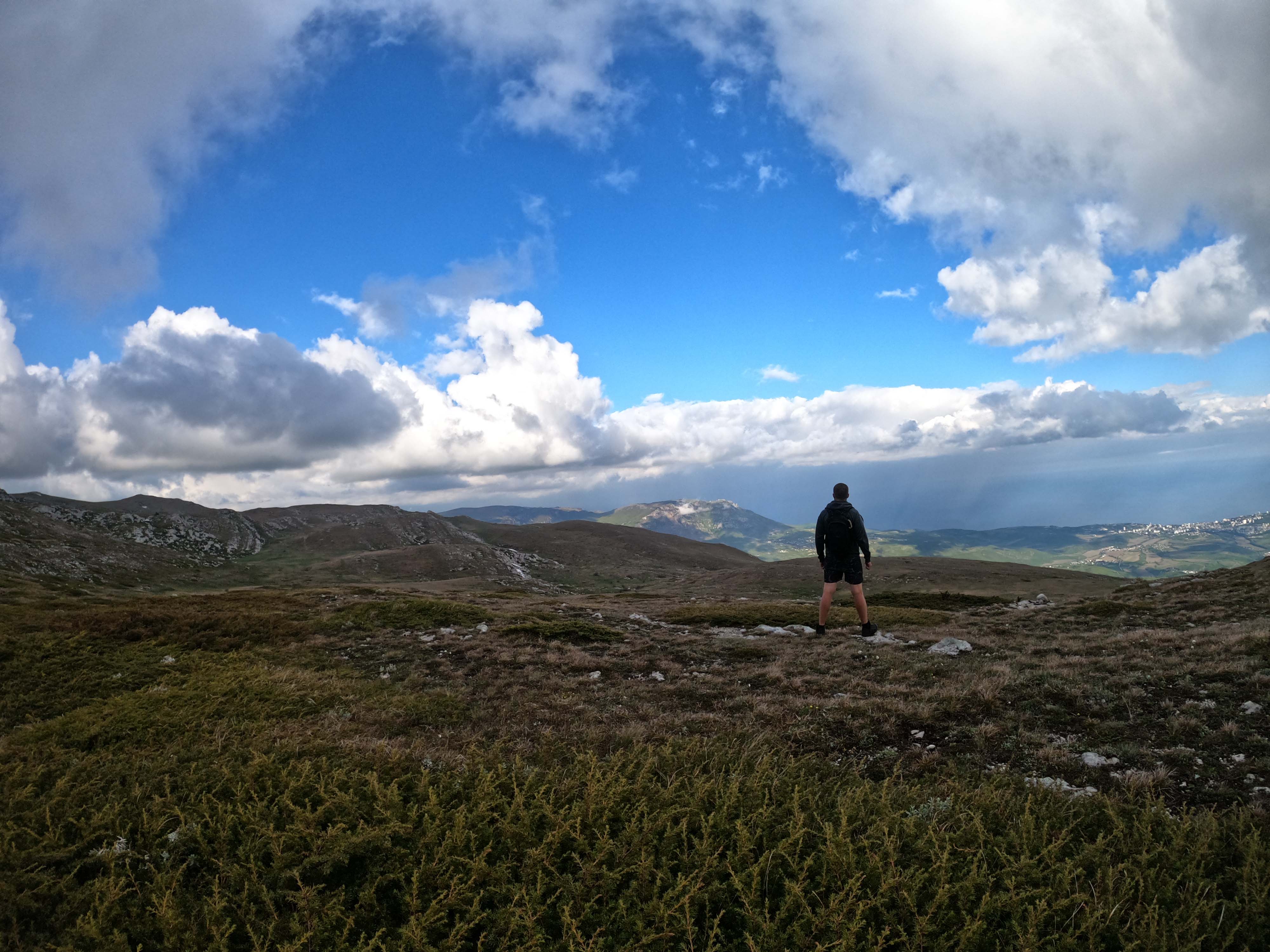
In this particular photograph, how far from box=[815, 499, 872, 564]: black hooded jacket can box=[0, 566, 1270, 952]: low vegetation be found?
4647 millimetres

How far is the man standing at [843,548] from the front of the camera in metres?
17.8

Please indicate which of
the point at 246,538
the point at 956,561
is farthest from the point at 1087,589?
the point at 246,538

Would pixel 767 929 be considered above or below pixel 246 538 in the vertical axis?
above

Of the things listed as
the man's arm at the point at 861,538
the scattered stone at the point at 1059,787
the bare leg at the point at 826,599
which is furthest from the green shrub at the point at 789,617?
the scattered stone at the point at 1059,787

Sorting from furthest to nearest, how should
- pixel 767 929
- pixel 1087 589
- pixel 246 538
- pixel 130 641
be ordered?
pixel 246 538 → pixel 1087 589 → pixel 130 641 → pixel 767 929

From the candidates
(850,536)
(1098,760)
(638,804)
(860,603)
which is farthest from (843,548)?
(638,804)

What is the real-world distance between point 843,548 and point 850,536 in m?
0.45

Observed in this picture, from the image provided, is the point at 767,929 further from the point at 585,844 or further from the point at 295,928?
the point at 295,928

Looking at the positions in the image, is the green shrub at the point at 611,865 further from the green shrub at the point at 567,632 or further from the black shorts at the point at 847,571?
the green shrub at the point at 567,632

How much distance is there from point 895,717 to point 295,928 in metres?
8.74

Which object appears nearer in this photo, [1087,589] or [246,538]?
[1087,589]

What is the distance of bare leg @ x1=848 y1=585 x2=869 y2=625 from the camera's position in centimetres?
1744

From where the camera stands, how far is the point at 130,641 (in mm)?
15172

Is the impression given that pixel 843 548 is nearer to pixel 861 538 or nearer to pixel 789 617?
pixel 861 538
